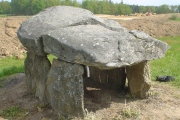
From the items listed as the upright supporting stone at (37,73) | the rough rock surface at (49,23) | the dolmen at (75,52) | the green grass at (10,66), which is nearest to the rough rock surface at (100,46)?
the dolmen at (75,52)

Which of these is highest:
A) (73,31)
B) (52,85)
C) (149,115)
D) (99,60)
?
(73,31)

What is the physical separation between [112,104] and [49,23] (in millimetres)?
2445

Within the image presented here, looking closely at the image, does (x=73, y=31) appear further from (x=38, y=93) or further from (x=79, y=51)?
(x=38, y=93)

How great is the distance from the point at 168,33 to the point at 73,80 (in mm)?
20549

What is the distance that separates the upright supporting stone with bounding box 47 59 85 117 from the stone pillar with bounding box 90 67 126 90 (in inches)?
82.3

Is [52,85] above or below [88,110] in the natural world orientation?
above

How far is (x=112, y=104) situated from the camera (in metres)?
7.33

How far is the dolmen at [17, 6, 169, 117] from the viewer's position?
607 centimetres

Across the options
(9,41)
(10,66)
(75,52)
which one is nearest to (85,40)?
(75,52)

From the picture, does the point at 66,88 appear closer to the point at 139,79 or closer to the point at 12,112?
the point at 12,112

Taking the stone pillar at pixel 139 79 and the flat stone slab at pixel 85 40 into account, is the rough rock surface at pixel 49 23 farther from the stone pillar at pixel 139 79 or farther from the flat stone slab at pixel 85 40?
the stone pillar at pixel 139 79

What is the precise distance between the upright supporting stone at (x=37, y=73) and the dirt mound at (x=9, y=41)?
7722 millimetres

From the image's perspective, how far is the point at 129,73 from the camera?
305 inches

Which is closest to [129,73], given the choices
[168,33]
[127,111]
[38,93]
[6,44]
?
[127,111]
